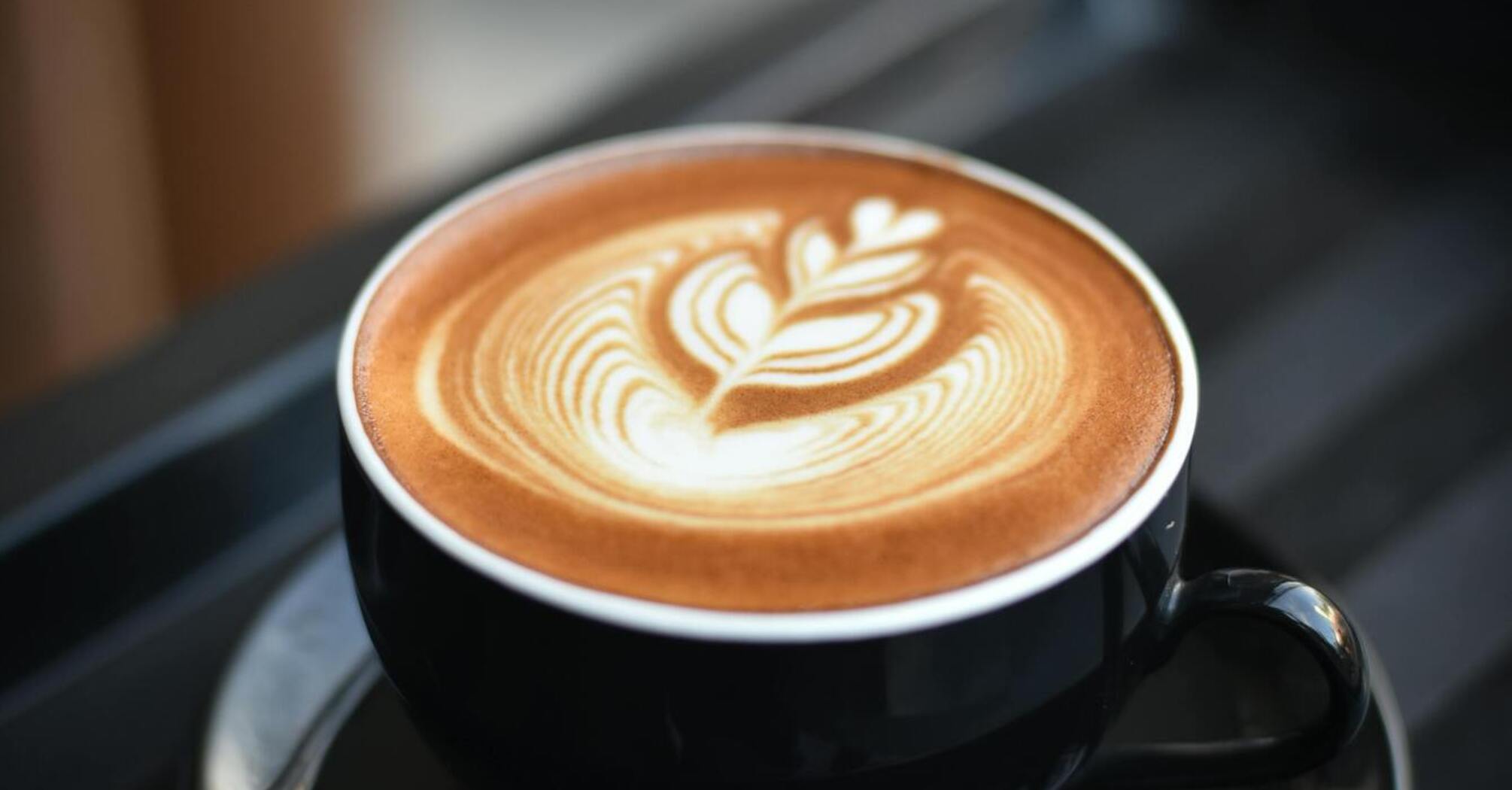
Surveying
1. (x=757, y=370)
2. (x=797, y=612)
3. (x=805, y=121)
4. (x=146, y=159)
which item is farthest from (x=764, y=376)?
(x=146, y=159)

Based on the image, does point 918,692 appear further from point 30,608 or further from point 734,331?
point 30,608

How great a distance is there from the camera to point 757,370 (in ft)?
1.53

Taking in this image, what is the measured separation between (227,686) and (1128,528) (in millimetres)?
328

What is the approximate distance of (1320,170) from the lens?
81 centimetres

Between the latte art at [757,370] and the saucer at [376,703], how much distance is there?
0.13m

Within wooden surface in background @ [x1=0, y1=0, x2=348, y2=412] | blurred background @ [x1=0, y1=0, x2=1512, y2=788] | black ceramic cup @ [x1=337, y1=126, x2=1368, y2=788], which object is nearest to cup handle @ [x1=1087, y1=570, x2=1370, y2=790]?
black ceramic cup @ [x1=337, y1=126, x2=1368, y2=788]

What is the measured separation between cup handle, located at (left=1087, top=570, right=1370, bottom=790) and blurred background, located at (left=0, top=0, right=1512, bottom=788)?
4.1 inches

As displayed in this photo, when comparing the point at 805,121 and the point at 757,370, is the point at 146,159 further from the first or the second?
the point at 757,370

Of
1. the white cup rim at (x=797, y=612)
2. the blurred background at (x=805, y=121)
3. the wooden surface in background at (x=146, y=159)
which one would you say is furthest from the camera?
the wooden surface in background at (x=146, y=159)

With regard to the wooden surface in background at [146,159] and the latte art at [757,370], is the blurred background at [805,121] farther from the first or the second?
the latte art at [757,370]

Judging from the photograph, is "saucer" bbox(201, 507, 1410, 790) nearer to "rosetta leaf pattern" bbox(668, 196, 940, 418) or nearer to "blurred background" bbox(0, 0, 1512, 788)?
"blurred background" bbox(0, 0, 1512, 788)

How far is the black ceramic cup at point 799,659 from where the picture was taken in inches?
14.0

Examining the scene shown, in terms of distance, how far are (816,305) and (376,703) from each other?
8.8 inches

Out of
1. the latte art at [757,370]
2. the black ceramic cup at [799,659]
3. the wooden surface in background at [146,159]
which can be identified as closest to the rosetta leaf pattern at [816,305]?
the latte art at [757,370]
